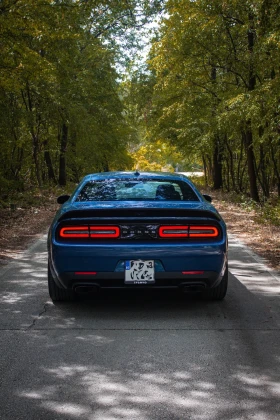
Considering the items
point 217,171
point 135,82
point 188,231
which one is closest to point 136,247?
point 188,231

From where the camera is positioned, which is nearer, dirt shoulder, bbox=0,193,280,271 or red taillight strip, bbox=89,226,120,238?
red taillight strip, bbox=89,226,120,238

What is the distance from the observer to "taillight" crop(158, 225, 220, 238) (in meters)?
4.89

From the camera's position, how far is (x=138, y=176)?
240 inches

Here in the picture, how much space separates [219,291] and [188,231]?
906 mm

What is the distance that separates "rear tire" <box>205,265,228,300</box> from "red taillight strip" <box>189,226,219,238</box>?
560mm

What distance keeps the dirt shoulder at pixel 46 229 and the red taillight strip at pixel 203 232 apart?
281 centimetres

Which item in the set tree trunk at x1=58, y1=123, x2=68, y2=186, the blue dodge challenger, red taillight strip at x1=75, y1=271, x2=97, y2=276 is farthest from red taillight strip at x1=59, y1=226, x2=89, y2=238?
tree trunk at x1=58, y1=123, x2=68, y2=186

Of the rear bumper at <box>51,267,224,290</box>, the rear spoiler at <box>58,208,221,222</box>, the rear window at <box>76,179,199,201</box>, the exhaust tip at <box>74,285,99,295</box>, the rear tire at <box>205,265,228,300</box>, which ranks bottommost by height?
the rear tire at <box>205,265,228,300</box>

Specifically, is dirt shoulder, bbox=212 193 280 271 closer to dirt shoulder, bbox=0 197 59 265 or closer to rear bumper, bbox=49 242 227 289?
rear bumper, bbox=49 242 227 289

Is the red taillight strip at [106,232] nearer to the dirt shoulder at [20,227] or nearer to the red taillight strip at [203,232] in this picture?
the red taillight strip at [203,232]

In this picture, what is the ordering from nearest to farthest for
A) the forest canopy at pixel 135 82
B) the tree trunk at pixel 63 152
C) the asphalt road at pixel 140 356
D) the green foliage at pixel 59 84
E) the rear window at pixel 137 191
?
the asphalt road at pixel 140 356
the rear window at pixel 137 191
the green foliage at pixel 59 84
the forest canopy at pixel 135 82
the tree trunk at pixel 63 152

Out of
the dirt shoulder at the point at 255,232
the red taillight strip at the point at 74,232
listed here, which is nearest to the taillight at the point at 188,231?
the red taillight strip at the point at 74,232

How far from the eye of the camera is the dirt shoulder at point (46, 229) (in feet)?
29.7

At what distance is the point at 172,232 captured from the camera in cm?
489
